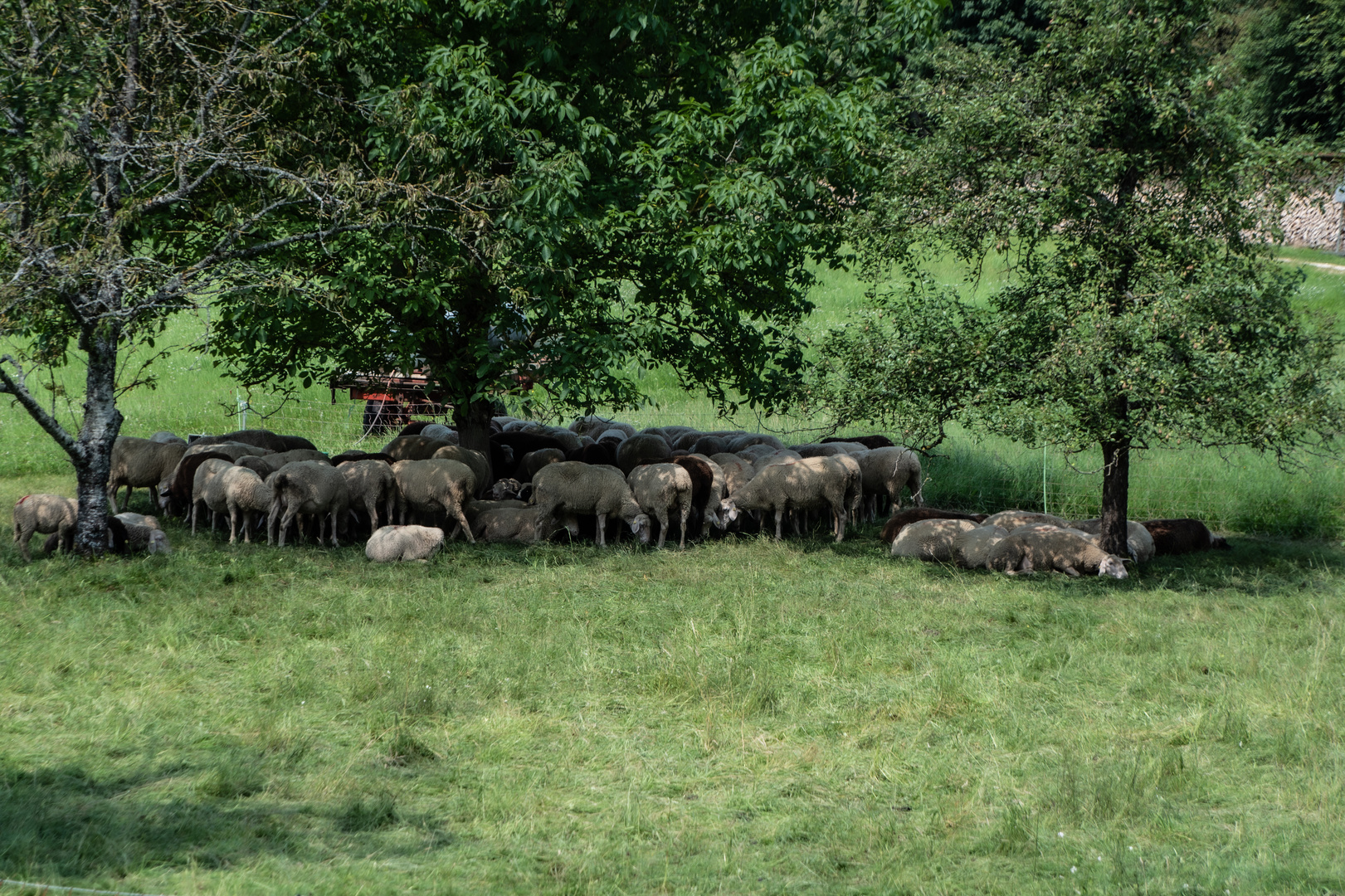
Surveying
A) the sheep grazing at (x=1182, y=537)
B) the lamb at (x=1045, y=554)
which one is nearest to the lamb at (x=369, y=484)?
the lamb at (x=1045, y=554)

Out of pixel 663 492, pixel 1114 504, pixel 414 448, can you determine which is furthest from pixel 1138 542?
pixel 414 448

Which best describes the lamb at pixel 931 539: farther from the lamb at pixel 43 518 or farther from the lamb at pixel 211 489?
the lamb at pixel 43 518

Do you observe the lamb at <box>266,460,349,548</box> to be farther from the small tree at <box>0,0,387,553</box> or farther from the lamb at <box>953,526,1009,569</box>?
the lamb at <box>953,526,1009,569</box>

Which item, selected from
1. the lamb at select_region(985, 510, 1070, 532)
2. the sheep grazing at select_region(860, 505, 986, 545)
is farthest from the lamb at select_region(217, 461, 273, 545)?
the lamb at select_region(985, 510, 1070, 532)

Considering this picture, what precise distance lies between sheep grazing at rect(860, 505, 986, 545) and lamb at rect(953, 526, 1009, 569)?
983mm

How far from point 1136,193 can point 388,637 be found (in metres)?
8.32

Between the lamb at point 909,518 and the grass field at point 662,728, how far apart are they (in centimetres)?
166

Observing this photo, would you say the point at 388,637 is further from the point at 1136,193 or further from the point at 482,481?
the point at 1136,193

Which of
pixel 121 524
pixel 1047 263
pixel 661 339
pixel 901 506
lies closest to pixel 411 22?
pixel 661 339

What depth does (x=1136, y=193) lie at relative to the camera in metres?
11.1

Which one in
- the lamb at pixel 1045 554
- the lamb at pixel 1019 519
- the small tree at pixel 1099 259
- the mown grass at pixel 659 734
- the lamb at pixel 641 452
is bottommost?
the mown grass at pixel 659 734

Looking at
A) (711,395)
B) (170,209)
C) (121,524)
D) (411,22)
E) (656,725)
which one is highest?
(411,22)

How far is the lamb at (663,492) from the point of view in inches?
525

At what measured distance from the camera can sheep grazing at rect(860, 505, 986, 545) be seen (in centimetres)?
1336
